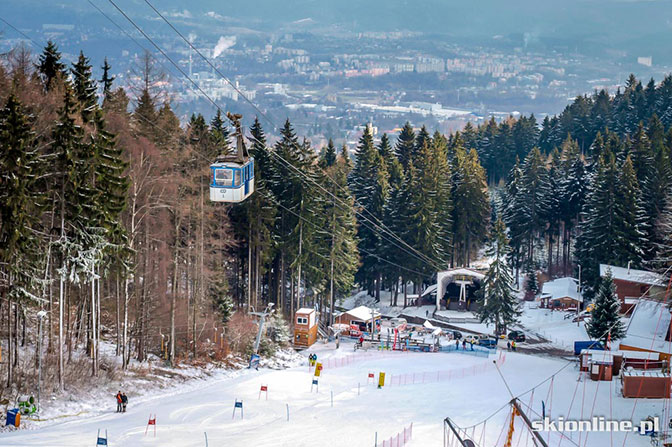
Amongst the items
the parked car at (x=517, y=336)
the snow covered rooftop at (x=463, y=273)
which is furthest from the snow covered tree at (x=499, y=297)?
the snow covered rooftop at (x=463, y=273)

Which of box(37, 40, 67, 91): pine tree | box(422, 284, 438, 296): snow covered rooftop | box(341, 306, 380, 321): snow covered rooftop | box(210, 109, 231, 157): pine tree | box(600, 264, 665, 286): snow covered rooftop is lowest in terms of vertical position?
box(341, 306, 380, 321): snow covered rooftop

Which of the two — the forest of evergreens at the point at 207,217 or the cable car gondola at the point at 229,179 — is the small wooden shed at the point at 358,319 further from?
the cable car gondola at the point at 229,179

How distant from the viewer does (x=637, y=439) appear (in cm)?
3062

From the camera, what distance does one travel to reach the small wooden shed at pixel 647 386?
35.8 meters

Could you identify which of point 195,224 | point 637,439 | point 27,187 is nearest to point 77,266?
point 27,187

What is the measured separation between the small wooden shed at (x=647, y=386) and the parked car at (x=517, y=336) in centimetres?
2198

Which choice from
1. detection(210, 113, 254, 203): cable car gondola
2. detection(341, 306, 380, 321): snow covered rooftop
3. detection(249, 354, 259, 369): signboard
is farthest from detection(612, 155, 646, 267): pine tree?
detection(210, 113, 254, 203): cable car gondola

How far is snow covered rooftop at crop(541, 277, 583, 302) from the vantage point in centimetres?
6825

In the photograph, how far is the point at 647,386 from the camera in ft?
118

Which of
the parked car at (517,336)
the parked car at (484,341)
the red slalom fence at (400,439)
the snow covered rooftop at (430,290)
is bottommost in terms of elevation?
the parked car at (517,336)

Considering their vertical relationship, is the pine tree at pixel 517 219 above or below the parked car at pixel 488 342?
above

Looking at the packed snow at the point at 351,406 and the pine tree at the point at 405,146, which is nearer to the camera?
the packed snow at the point at 351,406

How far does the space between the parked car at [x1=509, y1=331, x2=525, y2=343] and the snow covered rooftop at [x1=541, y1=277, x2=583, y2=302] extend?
27.5ft

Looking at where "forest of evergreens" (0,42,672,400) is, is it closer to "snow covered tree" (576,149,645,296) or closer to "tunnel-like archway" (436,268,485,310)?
"snow covered tree" (576,149,645,296)
